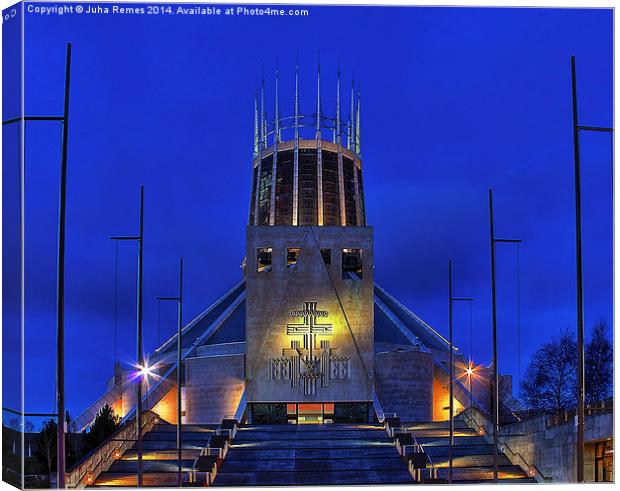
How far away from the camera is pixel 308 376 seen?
38469 millimetres

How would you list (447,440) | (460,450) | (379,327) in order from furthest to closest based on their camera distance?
1. (379,327)
2. (447,440)
3. (460,450)

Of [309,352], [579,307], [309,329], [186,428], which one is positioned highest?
[579,307]

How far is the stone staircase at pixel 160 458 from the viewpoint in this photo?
2605cm

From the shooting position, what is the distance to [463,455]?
29453mm

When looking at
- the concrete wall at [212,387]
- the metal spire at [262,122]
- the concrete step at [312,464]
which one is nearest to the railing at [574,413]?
the concrete step at [312,464]

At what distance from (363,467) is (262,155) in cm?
4329

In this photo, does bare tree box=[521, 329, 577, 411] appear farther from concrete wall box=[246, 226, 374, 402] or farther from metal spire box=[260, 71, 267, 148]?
metal spire box=[260, 71, 267, 148]

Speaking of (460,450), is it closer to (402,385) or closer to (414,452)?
(414,452)

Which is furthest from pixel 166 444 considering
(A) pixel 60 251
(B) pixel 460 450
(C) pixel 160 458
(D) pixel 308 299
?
(A) pixel 60 251

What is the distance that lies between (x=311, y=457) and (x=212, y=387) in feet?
42.4

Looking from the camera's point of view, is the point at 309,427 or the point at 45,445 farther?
the point at 309,427

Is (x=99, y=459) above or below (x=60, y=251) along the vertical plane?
below

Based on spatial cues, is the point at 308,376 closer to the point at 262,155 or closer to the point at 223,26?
the point at 223,26

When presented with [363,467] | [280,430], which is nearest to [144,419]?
[280,430]
